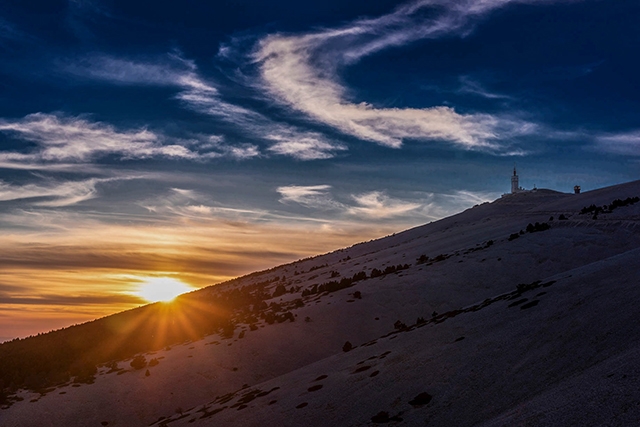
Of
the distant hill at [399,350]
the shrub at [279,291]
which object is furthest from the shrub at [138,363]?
the shrub at [279,291]

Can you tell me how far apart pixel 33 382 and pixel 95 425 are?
1357 centimetres

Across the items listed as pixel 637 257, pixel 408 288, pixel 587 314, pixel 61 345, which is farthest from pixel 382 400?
pixel 61 345

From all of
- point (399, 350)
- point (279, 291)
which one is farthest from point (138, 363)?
point (279, 291)

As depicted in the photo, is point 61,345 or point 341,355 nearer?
point 341,355

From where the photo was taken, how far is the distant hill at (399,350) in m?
17.2

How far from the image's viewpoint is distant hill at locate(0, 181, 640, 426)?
677 inches

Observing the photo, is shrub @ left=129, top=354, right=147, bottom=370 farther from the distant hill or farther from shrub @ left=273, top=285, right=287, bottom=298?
shrub @ left=273, top=285, right=287, bottom=298

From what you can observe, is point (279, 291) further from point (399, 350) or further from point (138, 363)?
point (399, 350)

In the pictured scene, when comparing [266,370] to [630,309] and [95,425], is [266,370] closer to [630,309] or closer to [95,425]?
[95,425]

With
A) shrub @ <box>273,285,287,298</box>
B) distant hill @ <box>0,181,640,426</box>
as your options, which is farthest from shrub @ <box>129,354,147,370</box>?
shrub @ <box>273,285,287,298</box>

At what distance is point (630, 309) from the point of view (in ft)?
64.9

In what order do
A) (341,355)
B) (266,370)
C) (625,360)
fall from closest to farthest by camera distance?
(625,360) → (341,355) → (266,370)

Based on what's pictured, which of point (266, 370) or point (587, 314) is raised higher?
point (587, 314)

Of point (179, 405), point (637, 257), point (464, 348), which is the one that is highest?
point (637, 257)
